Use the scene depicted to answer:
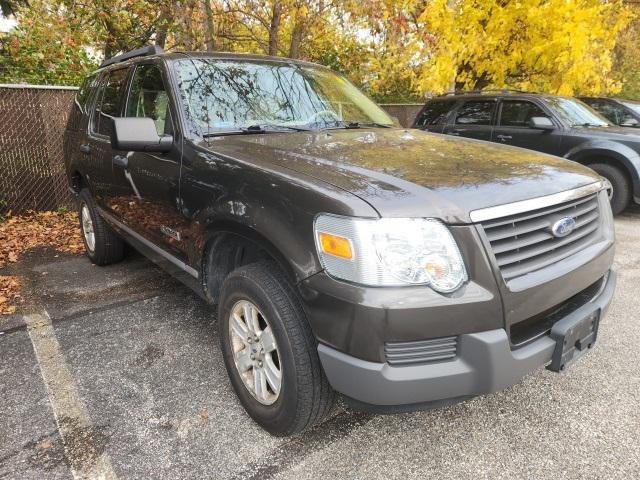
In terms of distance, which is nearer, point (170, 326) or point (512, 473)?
point (512, 473)

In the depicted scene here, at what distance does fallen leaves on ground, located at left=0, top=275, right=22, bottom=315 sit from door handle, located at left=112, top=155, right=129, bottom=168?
4.90 feet

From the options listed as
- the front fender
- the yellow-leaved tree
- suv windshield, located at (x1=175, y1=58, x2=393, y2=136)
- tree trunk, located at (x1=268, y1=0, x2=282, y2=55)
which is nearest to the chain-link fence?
tree trunk, located at (x1=268, y1=0, x2=282, y2=55)

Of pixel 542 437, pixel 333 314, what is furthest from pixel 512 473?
pixel 333 314

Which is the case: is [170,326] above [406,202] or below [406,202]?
below

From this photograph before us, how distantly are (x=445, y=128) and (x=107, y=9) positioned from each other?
21.7ft

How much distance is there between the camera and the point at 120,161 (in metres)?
3.51

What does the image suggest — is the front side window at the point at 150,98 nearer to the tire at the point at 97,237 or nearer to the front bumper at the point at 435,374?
the tire at the point at 97,237

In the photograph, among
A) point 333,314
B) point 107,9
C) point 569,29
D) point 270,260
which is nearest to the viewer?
point 333,314

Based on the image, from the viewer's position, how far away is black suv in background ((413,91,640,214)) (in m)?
6.61

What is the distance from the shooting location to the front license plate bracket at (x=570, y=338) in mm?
2004

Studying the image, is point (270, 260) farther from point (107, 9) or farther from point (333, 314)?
point (107, 9)

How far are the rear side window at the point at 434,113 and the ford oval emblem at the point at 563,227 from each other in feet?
20.4

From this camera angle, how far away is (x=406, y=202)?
5.99 ft

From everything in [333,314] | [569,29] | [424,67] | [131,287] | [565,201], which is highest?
[569,29]
